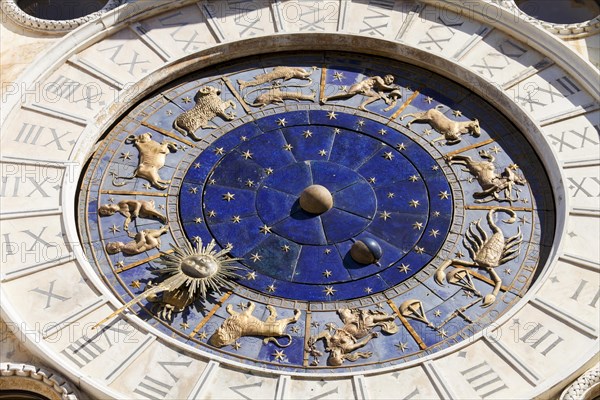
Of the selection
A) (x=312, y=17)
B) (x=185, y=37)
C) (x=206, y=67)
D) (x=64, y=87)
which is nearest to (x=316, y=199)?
(x=206, y=67)

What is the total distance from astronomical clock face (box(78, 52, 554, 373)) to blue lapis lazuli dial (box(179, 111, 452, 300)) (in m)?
0.02

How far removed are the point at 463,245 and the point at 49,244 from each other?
536 centimetres

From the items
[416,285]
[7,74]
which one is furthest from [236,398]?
[7,74]

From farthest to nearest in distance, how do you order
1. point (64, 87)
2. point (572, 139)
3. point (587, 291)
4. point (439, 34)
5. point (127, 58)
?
1. point (439, 34)
2. point (127, 58)
3. point (64, 87)
4. point (572, 139)
5. point (587, 291)

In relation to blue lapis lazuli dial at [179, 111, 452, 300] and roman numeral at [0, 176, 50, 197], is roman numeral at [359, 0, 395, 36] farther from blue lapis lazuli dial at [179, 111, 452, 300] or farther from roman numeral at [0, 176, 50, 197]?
roman numeral at [0, 176, 50, 197]

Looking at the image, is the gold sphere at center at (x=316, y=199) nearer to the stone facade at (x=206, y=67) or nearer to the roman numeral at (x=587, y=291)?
the stone facade at (x=206, y=67)

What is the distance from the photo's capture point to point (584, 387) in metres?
18.0

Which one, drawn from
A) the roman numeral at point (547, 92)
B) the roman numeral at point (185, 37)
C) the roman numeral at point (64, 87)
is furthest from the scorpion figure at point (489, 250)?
the roman numeral at point (64, 87)

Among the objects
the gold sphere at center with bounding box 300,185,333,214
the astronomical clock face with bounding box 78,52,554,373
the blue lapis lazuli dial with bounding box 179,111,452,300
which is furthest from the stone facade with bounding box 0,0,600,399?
the gold sphere at center with bounding box 300,185,333,214

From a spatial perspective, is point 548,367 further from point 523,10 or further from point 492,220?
point 523,10

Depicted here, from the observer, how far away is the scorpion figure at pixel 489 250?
19.7 meters

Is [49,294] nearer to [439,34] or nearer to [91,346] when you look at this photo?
[91,346]

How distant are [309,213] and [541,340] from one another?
3.71m

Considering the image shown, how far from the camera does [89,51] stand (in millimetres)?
22078
